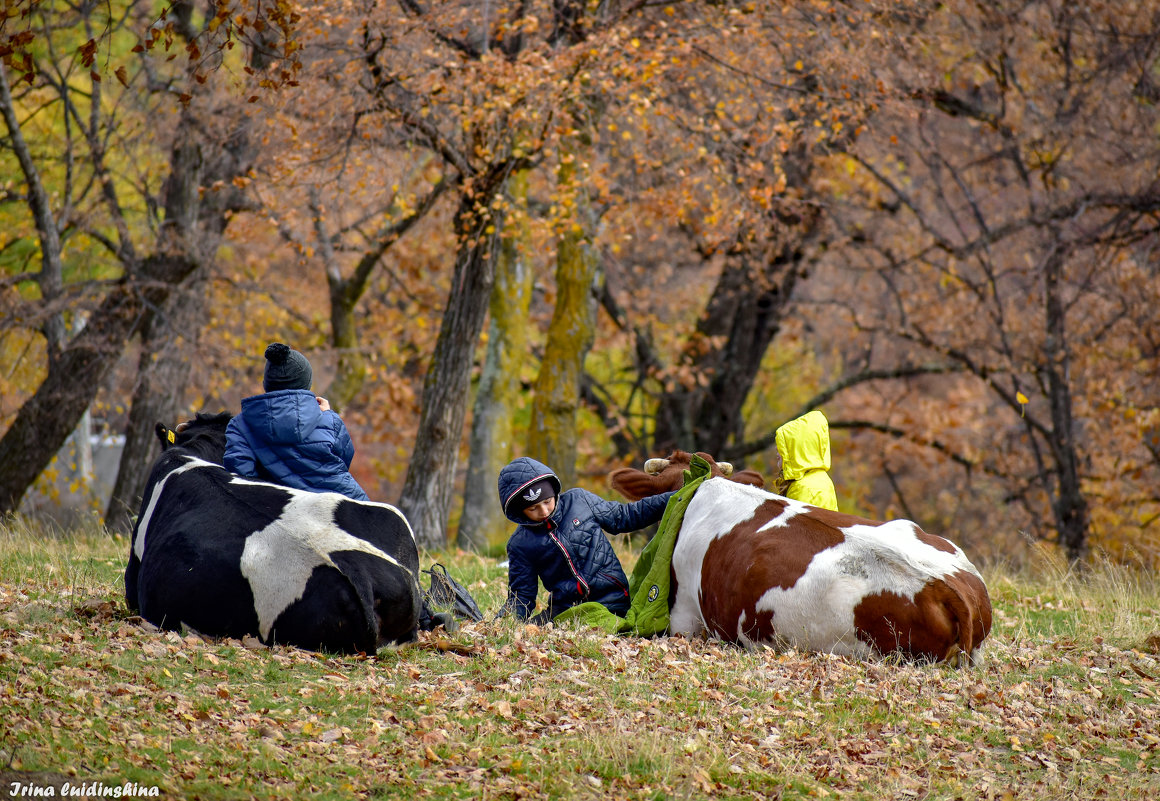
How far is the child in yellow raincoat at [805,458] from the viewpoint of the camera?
723 centimetres

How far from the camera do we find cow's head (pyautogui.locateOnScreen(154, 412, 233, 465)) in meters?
6.55

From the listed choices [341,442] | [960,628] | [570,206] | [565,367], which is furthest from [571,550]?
[565,367]

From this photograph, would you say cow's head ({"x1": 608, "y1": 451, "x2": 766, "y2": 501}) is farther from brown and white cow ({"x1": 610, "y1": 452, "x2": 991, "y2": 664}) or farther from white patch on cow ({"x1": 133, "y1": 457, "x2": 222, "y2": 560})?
white patch on cow ({"x1": 133, "y1": 457, "x2": 222, "y2": 560})

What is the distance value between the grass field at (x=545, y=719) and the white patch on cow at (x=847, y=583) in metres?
0.14

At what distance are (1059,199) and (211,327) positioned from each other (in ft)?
46.5

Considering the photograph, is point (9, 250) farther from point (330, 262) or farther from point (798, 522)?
point (798, 522)

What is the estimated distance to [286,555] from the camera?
17.6ft

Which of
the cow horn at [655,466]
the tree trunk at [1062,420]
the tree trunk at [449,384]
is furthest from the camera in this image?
the tree trunk at [1062,420]

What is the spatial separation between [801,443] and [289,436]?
131 inches

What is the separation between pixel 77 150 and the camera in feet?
48.0

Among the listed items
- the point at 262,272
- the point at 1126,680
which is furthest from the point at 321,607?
the point at 262,272

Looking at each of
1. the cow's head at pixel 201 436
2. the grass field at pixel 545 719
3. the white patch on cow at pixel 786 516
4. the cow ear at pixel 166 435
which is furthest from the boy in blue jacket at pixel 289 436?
the white patch on cow at pixel 786 516

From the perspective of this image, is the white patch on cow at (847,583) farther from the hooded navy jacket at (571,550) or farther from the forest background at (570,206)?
the forest background at (570,206)

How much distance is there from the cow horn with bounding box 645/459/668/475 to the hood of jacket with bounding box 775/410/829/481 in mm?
802
